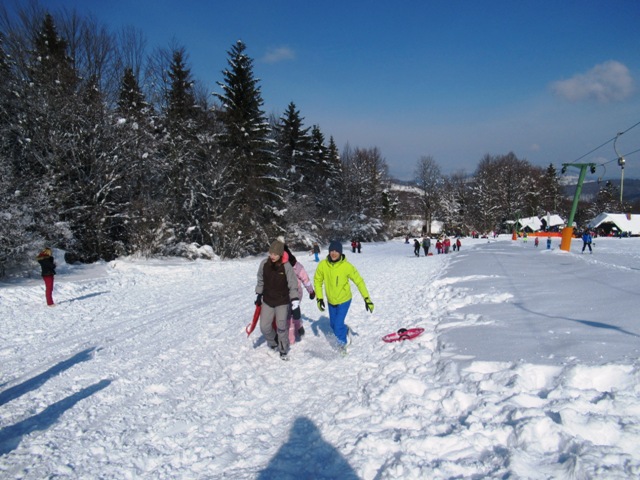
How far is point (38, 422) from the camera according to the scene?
403cm

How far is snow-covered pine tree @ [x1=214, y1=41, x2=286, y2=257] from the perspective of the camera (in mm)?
26297

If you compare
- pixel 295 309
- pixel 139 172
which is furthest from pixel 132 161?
pixel 295 309

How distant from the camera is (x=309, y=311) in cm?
974

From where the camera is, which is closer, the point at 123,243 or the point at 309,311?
the point at 309,311

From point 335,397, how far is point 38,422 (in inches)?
126

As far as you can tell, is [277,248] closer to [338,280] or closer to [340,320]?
[338,280]

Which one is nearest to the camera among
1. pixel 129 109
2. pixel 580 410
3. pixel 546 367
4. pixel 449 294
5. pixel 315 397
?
pixel 580 410

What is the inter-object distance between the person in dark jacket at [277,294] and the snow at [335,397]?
380 mm

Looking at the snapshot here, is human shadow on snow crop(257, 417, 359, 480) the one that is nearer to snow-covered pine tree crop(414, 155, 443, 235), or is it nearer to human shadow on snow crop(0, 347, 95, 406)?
human shadow on snow crop(0, 347, 95, 406)

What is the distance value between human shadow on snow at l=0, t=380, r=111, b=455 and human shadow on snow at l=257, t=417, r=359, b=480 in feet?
8.11

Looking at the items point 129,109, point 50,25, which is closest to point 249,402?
point 129,109

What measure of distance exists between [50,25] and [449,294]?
24434 millimetres

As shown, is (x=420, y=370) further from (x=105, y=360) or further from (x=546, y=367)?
(x=105, y=360)

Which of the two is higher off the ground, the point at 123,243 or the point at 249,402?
the point at 123,243
